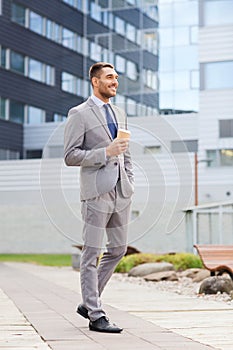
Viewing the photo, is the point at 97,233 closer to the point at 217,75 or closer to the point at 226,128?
the point at 226,128

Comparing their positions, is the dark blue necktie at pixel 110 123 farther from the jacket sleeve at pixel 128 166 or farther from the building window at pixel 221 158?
the building window at pixel 221 158

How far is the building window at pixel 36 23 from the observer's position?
41469 mm

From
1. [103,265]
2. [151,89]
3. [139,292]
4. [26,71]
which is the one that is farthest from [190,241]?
[26,71]

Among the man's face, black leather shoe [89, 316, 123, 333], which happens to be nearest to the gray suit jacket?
the man's face

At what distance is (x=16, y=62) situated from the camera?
40.9 m

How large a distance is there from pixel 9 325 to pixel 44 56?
36.7m

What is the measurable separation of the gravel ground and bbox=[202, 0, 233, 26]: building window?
21512 millimetres

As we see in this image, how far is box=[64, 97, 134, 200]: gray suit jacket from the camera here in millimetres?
6027

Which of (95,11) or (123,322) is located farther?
(95,11)

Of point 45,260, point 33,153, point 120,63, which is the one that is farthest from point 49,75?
point 45,260

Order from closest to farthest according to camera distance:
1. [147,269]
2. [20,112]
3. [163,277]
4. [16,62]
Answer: [163,277], [147,269], [16,62], [20,112]

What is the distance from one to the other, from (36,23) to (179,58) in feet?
27.0

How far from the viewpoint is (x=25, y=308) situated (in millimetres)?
8422

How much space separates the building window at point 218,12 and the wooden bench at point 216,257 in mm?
25008
